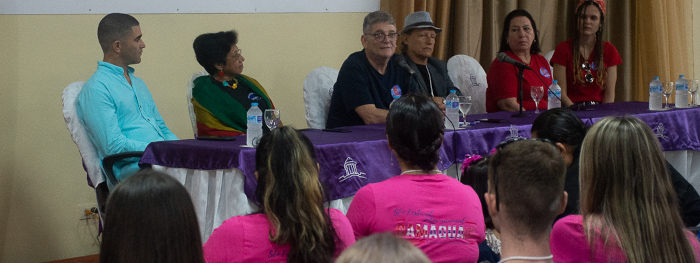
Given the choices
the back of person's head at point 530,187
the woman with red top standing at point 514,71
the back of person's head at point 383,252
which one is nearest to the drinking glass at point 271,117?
the back of person's head at point 530,187

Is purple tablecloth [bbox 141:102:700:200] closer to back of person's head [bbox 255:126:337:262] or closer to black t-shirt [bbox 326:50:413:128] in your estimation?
black t-shirt [bbox 326:50:413:128]

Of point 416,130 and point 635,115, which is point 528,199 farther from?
point 635,115

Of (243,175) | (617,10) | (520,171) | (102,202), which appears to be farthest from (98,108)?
(617,10)

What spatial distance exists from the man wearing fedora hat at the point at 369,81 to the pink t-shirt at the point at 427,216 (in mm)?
1717

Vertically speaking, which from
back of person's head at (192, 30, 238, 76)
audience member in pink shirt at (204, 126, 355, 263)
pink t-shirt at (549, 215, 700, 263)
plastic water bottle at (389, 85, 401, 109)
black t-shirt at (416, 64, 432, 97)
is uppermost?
back of person's head at (192, 30, 238, 76)

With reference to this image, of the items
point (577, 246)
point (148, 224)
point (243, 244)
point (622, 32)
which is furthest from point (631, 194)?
point (622, 32)

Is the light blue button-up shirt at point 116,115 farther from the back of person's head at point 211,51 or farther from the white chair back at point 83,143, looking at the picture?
the back of person's head at point 211,51

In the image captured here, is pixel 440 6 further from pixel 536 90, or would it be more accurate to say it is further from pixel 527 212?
pixel 527 212

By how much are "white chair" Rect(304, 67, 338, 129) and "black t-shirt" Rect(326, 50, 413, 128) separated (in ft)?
0.29

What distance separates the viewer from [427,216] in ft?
5.84

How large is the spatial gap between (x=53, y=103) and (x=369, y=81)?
5.35ft

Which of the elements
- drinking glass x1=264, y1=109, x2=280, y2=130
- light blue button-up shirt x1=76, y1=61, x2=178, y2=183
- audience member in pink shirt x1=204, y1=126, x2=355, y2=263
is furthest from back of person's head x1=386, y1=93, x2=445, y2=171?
light blue button-up shirt x1=76, y1=61, x2=178, y2=183

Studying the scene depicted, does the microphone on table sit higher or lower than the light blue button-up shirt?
higher

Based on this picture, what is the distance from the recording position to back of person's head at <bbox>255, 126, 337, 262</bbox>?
1.55 meters
